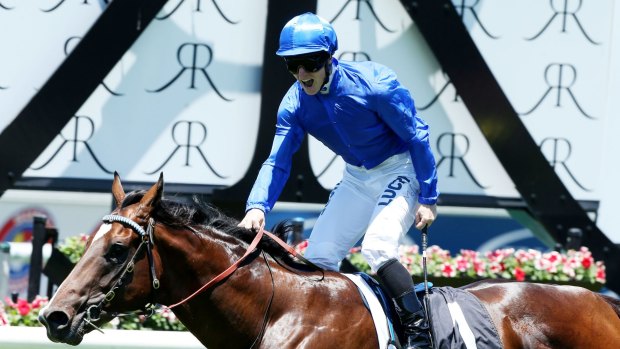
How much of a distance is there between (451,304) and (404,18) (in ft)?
11.5

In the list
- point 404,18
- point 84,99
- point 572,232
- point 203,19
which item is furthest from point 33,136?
point 572,232

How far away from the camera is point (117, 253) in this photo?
399 cm

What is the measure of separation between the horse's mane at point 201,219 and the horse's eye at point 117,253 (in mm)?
192

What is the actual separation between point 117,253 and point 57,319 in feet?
1.00

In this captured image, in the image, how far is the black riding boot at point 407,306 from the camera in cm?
437

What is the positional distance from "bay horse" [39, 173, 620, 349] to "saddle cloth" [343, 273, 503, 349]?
47 mm

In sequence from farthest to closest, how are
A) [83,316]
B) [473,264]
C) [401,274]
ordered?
[473,264]
[401,274]
[83,316]

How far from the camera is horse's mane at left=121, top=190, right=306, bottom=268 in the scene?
4.14 metres

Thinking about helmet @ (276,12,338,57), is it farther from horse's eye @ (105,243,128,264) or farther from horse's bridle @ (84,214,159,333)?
horse's eye @ (105,243,128,264)

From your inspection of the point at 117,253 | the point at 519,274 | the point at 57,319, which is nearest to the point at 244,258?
the point at 117,253

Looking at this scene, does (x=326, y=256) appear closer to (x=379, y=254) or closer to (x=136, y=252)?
(x=379, y=254)

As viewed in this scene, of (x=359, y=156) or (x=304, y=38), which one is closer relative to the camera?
(x=304, y=38)

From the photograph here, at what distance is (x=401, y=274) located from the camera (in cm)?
438

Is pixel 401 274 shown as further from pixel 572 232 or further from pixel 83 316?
pixel 572 232
